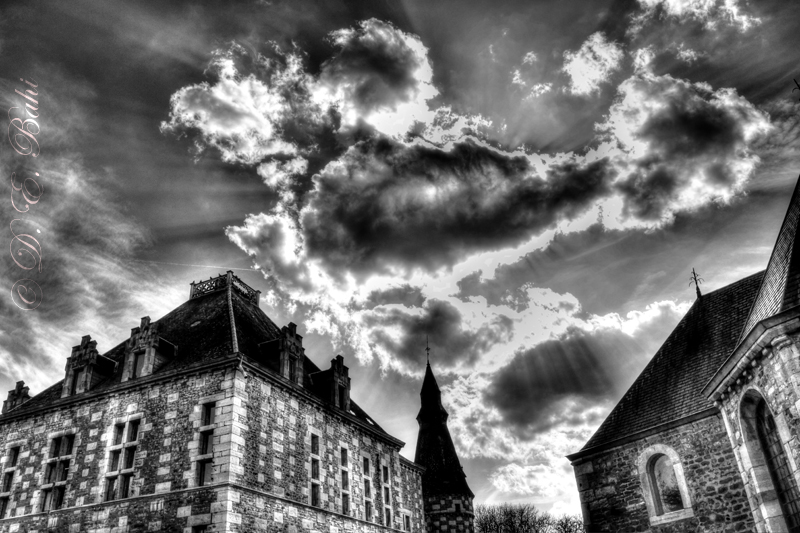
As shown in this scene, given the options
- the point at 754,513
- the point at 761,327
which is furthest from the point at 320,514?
the point at 761,327

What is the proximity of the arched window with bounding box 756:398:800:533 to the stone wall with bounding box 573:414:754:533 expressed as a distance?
2.11m

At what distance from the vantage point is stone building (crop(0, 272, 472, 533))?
1789cm

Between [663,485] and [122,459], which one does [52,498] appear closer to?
[122,459]

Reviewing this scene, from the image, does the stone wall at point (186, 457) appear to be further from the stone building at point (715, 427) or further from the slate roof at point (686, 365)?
the slate roof at point (686, 365)

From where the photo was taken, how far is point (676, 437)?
17.5 m

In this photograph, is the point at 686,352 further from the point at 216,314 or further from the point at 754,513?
the point at 216,314

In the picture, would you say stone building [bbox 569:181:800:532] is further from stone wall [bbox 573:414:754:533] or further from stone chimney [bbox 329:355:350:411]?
stone chimney [bbox 329:355:350:411]

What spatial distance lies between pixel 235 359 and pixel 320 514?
680 cm

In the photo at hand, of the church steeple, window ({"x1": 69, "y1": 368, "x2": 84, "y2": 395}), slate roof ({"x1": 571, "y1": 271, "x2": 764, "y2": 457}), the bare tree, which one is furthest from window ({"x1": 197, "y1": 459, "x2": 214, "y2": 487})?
the bare tree

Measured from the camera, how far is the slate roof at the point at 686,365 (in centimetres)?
1812

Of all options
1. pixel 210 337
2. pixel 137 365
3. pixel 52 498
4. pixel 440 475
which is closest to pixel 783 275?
pixel 210 337

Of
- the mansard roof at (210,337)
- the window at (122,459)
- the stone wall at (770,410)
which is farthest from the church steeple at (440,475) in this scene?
the stone wall at (770,410)

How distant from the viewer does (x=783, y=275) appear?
13422mm

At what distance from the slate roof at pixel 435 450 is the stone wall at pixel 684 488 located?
64.0 feet
